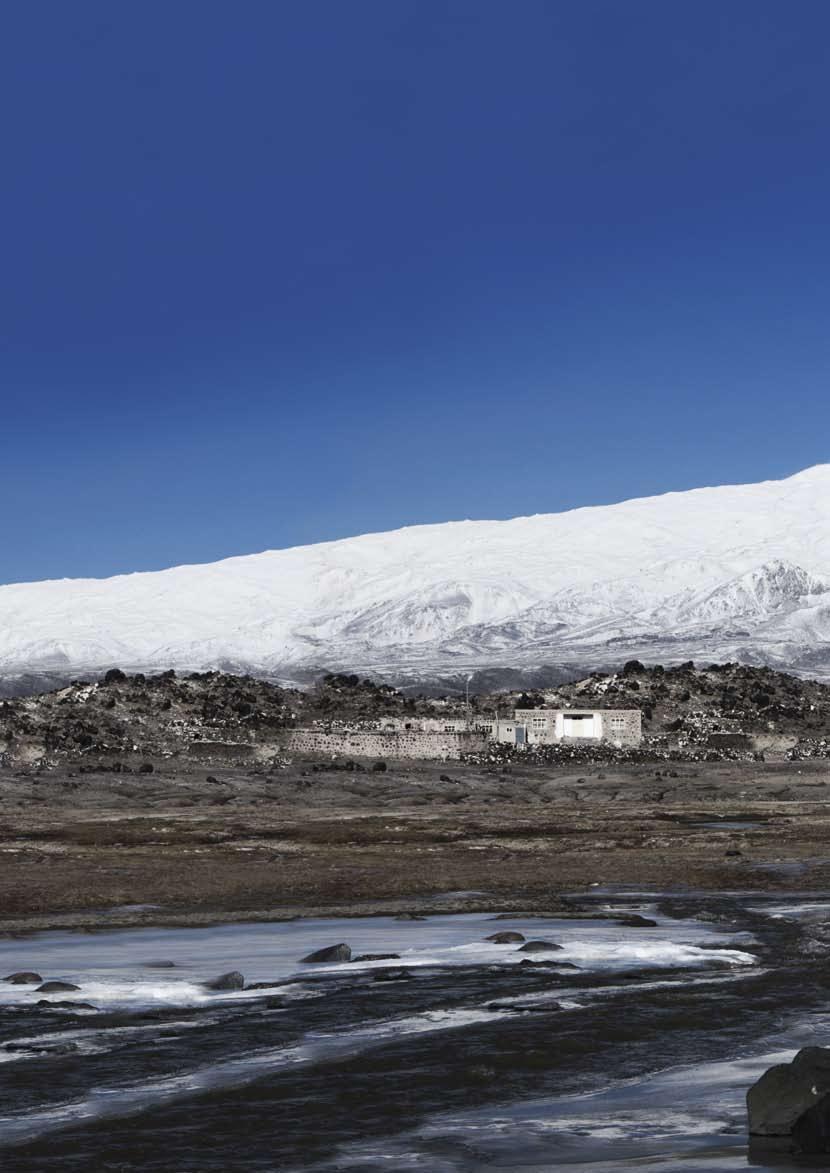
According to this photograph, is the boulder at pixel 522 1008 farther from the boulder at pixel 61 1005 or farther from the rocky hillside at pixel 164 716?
the rocky hillside at pixel 164 716

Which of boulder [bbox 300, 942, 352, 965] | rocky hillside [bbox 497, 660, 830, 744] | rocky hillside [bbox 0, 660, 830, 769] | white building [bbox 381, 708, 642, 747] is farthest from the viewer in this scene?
rocky hillside [bbox 497, 660, 830, 744]

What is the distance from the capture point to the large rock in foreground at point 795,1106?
11.3 meters

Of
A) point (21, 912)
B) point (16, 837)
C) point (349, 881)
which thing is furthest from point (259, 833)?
point (21, 912)

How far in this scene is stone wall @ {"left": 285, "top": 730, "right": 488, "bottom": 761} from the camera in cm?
10069

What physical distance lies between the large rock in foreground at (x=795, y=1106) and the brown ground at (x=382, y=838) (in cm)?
1785

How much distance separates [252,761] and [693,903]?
65.3m

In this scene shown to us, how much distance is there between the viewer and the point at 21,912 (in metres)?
29.5

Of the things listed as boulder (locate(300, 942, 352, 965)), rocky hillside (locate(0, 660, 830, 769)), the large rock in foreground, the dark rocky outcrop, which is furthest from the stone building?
the large rock in foreground

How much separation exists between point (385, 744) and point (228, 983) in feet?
270

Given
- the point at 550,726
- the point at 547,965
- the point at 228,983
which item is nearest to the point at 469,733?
the point at 550,726

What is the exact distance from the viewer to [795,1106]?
1159cm

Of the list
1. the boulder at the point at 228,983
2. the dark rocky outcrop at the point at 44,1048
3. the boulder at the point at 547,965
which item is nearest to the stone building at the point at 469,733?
the boulder at the point at 547,965

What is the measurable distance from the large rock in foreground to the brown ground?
17847 mm

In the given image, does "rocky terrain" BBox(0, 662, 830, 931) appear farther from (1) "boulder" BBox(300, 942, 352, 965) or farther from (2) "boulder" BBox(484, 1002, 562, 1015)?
(2) "boulder" BBox(484, 1002, 562, 1015)
